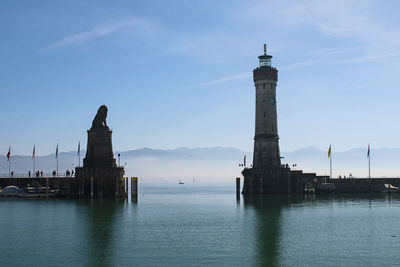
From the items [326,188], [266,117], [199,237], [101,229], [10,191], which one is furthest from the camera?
[326,188]

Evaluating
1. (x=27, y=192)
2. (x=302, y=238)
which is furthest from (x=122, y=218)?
(x=27, y=192)

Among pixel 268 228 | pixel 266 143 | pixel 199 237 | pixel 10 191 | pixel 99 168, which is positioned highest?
pixel 266 143

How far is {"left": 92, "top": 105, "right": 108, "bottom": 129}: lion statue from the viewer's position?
113938 mm

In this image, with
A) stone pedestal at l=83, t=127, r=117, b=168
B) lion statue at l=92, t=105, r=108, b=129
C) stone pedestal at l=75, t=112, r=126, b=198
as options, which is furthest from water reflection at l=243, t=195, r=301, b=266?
lion statue at l=92, t=105, r=108, b=129

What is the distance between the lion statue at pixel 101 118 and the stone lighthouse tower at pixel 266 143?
36.7 meters

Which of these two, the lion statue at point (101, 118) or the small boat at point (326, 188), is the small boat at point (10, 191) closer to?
the lion statue at point (101, 118)

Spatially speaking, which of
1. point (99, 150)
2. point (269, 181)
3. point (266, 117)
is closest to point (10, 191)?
point (99, 150)

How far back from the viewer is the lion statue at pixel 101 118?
374 feet

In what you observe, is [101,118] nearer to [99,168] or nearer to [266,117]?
[99,168]

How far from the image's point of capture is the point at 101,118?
11431 centimetres

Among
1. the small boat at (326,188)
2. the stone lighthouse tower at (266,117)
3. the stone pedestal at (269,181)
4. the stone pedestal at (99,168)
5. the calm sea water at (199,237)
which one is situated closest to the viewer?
the calm sea water at (199,237)

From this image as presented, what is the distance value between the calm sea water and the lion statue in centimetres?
2409

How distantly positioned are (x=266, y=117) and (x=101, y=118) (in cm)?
3879

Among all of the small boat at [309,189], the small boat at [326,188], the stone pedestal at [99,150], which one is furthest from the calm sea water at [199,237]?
the small boat at [326,188]
